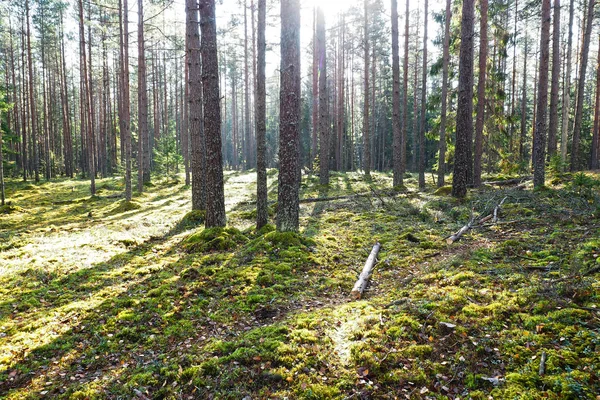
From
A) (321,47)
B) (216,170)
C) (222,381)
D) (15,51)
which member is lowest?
(222,381)

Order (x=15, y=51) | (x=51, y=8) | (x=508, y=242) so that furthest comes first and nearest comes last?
(x=15, y=51) → (x=51, y=8) → (x=508, y=242)

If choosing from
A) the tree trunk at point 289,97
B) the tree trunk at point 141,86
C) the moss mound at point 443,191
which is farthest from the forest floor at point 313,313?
the tree trunk at point 141,86

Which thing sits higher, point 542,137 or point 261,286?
point 542,137

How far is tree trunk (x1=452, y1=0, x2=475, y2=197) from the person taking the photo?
456 inches

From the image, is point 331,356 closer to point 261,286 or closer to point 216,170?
point 261,286

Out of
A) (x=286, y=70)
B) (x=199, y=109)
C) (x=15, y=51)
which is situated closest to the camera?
(x=286, y=70)

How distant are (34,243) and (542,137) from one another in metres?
16.7

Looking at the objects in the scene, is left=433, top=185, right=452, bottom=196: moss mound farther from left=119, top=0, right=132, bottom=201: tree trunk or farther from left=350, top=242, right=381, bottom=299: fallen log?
left=119, top=0, right=132, bottom=201: tree trunk

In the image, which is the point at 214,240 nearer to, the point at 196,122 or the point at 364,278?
the point at 364,278

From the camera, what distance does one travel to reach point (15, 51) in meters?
31.9

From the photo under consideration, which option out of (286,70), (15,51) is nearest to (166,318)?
(286,70)

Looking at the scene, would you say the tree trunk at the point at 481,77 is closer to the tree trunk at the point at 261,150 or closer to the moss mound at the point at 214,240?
the tree trunk at the point at 261,150

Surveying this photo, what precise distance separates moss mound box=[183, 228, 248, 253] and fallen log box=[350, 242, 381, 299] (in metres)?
3.31

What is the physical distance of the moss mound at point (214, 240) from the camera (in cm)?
834
